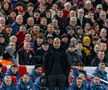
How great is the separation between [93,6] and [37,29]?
4795 mm

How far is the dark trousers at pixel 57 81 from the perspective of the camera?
18.4 meters

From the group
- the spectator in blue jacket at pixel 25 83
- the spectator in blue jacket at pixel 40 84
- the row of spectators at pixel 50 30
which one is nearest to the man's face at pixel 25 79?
the spectator in blue jacket at pixel 25 83

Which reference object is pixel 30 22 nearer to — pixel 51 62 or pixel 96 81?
pixel 96 81

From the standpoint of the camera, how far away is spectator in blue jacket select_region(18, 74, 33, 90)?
1916 cm

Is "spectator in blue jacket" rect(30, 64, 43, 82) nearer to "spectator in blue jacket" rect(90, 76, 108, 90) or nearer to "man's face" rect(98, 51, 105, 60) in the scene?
"spectator in blue jacket" rect(90, 76, 108, 90)

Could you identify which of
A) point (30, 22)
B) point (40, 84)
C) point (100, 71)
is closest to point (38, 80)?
point (40, 84)

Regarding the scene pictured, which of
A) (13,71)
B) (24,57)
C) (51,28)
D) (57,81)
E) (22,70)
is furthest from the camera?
(51,28)

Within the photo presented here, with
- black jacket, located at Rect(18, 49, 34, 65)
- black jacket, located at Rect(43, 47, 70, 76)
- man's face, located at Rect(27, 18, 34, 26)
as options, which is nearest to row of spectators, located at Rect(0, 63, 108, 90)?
black jacket, located at Rect(43, 47, 70, 76)

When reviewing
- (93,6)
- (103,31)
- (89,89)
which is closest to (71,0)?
(93,6)

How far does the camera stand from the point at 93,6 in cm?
2583

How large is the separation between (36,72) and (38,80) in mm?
535

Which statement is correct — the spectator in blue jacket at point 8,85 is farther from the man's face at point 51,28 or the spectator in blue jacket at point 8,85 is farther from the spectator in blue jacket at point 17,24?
the spectator in blue jacket at point 17,24

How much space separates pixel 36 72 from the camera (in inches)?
775

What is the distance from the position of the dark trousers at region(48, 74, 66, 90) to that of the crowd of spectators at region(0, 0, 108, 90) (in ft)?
1.76
